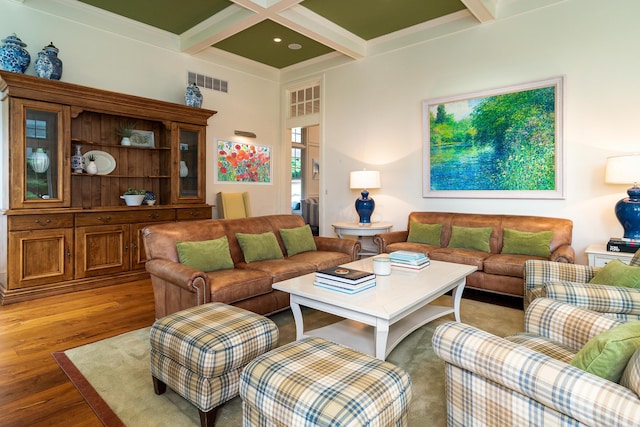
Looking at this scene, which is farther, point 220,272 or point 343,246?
point 343,246

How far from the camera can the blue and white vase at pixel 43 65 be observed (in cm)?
372

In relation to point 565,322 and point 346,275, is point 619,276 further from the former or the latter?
point 346,275

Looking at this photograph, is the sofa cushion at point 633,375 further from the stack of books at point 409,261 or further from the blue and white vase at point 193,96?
the blue and white vase at point 193,96

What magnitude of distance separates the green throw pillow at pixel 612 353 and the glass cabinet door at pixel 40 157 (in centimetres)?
449

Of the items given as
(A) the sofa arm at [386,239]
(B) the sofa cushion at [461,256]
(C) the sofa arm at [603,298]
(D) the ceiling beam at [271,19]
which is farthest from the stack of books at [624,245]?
(D) the ceiling beam at [271,19]

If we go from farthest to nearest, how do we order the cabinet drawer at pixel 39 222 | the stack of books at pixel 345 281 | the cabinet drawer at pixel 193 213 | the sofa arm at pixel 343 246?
1. the cabinet drawer at pixel 193 213
2. the sofa arm at pixel 343 246
3. the cabinet drawer at pixel 39 222
4. the stack of books at pixel 345 281

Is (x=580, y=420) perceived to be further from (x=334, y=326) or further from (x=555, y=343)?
(x=334, y=326)

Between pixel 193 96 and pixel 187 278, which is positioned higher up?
pixel 193 96

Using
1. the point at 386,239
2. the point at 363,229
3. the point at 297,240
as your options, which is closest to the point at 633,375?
the point at 297,240

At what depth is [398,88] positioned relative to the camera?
5059 millimetres

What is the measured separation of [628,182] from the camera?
3188 mm

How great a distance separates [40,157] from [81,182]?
64 cm

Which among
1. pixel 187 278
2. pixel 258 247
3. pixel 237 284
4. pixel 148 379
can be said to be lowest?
pixel 148 379

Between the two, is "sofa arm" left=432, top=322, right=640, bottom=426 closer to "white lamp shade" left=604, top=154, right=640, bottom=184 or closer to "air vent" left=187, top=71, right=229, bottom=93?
"white lamp shade" left=604, top=154, right=640, bottom=184
